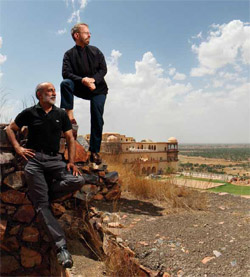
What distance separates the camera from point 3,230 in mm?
3000

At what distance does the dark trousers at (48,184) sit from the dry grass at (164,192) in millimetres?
2517

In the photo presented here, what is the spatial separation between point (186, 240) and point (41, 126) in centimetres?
226

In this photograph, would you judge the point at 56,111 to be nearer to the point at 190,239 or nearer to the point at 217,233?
the point at 190,239

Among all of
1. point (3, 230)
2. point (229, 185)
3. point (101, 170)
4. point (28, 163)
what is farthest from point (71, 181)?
point (229, 185)

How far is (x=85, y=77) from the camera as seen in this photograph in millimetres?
3600

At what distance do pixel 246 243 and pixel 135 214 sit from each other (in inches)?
70.6

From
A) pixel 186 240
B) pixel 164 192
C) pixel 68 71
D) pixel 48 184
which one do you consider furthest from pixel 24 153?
pixel 164 192

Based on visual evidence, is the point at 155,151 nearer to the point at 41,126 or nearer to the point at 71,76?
the point at 71,76

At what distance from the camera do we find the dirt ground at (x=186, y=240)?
268cm

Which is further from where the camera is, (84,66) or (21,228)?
(84,66)

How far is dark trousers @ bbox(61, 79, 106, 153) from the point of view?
140 inches

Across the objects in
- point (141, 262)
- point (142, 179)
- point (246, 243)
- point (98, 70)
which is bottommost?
point (141, 262)

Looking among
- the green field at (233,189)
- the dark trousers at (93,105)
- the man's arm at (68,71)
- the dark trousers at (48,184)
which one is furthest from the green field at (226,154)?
the dark trousers at (48,184)

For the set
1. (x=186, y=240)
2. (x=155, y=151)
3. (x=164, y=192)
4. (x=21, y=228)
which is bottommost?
(x=186, y=240)
